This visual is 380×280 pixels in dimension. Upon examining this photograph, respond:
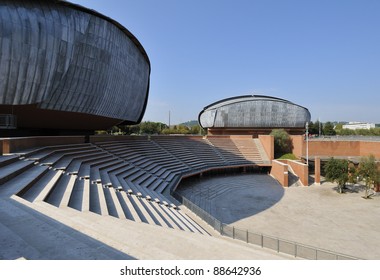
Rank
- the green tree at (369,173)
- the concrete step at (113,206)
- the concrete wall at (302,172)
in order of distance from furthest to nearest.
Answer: the concrete wall at (302,172) < the green tree at (369,173) < the concrete step at (113,206)

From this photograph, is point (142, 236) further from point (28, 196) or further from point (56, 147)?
point (56, 147)

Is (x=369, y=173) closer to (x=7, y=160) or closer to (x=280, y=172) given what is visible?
(x=280, y=172)

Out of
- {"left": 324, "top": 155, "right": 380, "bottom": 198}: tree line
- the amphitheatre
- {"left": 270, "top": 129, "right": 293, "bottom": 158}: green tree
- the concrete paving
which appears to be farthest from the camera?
{"left": 270, "top": 129, "right": 293, "bottom": 158}: green tree

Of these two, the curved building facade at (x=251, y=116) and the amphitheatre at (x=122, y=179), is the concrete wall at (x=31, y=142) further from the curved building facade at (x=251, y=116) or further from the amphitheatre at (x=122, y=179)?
the curved building facade at (x=251, y=116)

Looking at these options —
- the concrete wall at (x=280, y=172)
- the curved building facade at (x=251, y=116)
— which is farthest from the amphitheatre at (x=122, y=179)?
the curved building facade at (x=251, y=116)

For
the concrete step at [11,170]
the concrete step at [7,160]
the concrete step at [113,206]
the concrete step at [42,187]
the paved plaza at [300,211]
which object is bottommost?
the paved plaza at [300,211]

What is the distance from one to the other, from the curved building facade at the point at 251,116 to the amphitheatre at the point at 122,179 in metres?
14.5

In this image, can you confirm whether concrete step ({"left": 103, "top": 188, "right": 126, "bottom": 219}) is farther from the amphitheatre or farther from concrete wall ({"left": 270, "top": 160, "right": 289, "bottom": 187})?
concrete wall ({"left": 270, "top": 160, "right": 289, "bottom": 187})

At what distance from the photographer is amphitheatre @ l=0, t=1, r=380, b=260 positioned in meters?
4.77

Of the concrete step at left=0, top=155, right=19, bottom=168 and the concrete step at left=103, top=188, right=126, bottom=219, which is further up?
the concrete step at left=0, top=155, right=19, bottom=168

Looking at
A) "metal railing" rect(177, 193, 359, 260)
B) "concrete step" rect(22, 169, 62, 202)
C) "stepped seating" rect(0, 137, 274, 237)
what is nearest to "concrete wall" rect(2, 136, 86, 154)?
"stepped seating" rect(0, 137, 274, 237)

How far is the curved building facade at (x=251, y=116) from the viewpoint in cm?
4934

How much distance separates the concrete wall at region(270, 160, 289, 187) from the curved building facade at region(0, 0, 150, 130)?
1941 cm

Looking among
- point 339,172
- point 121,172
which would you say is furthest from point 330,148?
point 121,172
